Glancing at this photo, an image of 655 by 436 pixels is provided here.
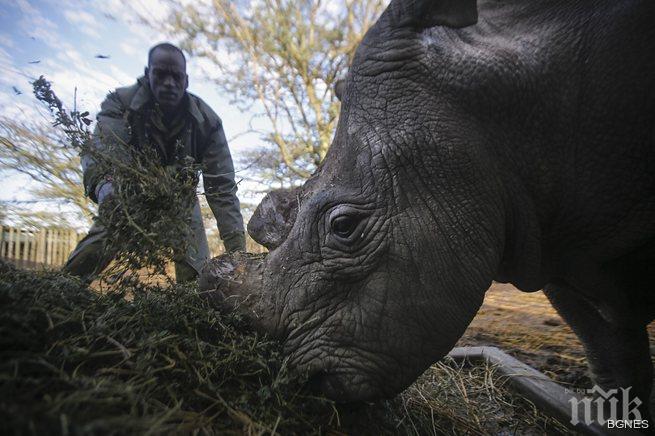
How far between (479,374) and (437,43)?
249cm

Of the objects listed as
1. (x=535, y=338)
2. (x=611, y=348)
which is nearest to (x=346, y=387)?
(x=611, y=348)

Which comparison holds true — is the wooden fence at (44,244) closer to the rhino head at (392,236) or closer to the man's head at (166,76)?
the man's head at (166,76)

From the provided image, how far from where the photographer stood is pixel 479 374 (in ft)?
10.5

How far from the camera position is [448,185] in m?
1.96

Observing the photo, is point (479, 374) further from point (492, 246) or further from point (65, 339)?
point (65, 339)

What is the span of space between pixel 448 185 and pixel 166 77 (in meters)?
3.92

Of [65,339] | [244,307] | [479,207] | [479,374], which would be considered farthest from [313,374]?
[479,374]

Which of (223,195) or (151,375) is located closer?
(151,375)

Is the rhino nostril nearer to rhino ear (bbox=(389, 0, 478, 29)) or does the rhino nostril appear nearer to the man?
rhino ear (bbox=(389, 0, 478, 29))

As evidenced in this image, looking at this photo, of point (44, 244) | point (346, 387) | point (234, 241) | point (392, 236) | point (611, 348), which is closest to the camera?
point (346, 387)

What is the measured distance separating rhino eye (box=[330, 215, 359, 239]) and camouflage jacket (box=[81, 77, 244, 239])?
6.93 ft

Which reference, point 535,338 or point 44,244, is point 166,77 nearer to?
point 535,338

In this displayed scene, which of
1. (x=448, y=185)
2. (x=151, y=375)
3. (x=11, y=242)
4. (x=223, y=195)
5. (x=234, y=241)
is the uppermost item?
(x=223, y=195)

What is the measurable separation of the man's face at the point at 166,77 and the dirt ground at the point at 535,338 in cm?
419
